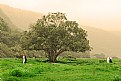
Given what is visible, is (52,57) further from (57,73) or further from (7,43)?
(7,43)

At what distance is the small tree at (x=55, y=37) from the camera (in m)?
70.0

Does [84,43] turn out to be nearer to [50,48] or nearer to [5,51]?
[50,48]

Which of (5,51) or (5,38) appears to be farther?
(5,38)

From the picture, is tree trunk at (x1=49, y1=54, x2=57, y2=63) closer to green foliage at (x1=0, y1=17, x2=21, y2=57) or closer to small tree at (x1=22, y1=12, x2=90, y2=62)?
small tree at (x1=22, y1=12, x2=90, y2=62)

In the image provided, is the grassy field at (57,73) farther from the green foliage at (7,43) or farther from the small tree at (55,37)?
the green foliage at (7,43)

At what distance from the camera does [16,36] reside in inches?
5266

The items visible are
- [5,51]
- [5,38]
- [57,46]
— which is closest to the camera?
[57,46]

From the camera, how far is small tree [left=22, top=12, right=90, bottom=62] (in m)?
70.0

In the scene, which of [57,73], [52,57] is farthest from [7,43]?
[57,73]

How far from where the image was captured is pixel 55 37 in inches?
2790

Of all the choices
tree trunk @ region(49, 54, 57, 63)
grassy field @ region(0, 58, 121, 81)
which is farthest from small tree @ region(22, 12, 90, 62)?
grassy field @ region(0, 58, 121, 81)

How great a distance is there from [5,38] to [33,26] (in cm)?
5545

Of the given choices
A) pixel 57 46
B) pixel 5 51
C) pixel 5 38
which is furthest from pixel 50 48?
pixel 5 38

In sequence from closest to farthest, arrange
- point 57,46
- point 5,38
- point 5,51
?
1. point 57,46
2. point 5,51
3. point 5,38
